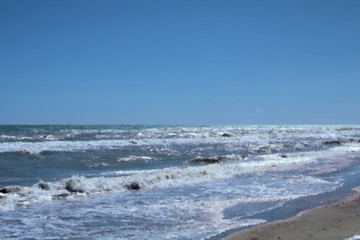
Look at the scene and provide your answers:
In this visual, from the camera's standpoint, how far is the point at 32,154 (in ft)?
88.6

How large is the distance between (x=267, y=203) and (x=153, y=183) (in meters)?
4.68

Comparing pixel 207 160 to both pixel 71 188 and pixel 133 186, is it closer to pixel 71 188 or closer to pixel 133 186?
pixel 133 186

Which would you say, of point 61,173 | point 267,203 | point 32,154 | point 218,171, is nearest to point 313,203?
point 267,203

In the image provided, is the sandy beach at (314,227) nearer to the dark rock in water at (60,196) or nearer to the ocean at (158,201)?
the ocean at (158,201)

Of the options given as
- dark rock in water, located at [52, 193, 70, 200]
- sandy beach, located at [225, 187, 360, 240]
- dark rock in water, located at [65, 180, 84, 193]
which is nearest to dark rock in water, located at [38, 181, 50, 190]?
dark rock in water, located at [65, 180, 84, 193]

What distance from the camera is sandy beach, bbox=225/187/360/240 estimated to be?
6.59 metres

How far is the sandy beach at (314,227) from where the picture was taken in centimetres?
659

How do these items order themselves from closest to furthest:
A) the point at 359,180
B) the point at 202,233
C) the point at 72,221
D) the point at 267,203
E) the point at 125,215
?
the point at 202,233 → the point at 72,221 → the point at 125,215 → the point at 267,203 → the point at 359,180

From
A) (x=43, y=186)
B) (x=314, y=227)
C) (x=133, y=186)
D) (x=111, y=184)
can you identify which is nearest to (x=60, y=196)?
(x=43, y=186)

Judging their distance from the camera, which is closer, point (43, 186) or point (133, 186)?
point (43, 186)

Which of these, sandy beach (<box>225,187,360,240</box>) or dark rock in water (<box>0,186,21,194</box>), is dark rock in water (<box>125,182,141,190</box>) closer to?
dark rock in water (<box>0,186,21,194</box>)

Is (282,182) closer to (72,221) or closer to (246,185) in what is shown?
(246,185)

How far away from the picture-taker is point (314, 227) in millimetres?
7195

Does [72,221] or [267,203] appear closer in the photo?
[72,221]
